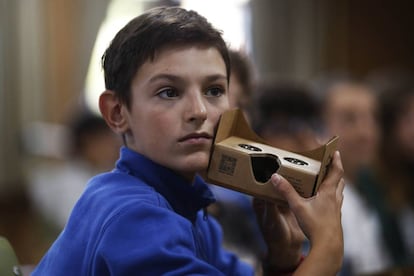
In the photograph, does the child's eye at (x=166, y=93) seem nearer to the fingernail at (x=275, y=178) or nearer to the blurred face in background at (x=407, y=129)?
the fingernail at (x=275, y=178)

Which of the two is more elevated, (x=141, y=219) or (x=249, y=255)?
(x=141, y=219)

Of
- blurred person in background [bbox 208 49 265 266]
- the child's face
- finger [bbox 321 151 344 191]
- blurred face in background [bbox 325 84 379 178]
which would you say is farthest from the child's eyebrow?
blurred face in background [bbox 325 84 379 178]

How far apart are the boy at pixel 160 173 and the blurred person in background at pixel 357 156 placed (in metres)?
1.38

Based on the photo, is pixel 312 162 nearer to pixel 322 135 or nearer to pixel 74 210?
pixel 74 210

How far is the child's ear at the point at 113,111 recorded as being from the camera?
1.25 meters

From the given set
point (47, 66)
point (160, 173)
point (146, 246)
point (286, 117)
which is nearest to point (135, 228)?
point (146, 246)

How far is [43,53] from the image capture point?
16.4 feet

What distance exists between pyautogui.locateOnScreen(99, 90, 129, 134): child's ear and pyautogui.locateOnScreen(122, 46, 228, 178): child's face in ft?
0.17

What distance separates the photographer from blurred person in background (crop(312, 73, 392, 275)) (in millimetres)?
2602

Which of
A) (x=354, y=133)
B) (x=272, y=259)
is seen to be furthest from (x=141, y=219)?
(x=354, y=133)

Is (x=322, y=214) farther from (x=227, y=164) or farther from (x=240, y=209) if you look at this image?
(x=240, y=209)

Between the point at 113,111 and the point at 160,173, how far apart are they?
143 millimetres

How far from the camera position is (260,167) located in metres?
1.20

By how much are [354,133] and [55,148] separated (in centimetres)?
260
